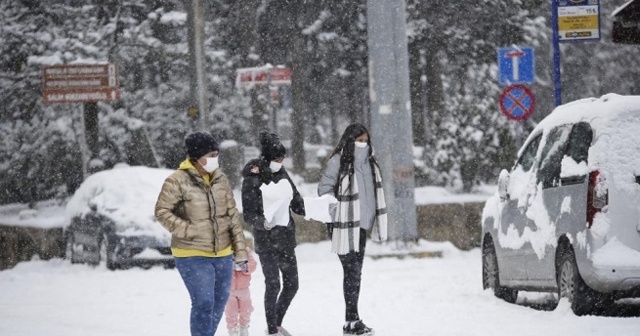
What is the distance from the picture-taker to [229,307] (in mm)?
9703

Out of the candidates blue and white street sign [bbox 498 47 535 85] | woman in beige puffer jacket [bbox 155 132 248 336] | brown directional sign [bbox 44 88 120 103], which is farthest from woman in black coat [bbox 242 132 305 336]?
brown directional sign [bbox 44 88 120 103]

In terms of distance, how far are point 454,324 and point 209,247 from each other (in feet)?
10.8

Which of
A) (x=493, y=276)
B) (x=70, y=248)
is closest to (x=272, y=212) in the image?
(x=493, y=276)

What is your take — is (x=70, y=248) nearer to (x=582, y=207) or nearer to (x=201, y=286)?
(x=582, y=207)

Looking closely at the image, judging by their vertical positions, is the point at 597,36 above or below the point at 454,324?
above

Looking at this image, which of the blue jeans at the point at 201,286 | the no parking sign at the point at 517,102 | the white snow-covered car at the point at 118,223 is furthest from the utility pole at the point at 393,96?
the blue jeans at the point at 201,286

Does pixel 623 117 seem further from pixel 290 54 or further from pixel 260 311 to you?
pixel 290 54

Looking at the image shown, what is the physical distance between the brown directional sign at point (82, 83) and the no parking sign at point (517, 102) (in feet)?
25.6

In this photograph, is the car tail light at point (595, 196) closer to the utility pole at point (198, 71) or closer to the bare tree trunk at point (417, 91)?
the utility pole at point (198, 71)

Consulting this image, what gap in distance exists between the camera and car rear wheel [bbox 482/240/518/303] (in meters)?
12.7

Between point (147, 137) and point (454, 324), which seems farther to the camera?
point (147, 137)

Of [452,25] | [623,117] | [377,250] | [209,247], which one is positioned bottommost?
[377,250]

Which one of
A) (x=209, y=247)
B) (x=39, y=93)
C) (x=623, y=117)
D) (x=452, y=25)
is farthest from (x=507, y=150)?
(x=209, y=247)

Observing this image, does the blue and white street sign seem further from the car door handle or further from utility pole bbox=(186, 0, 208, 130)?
the car door handle
